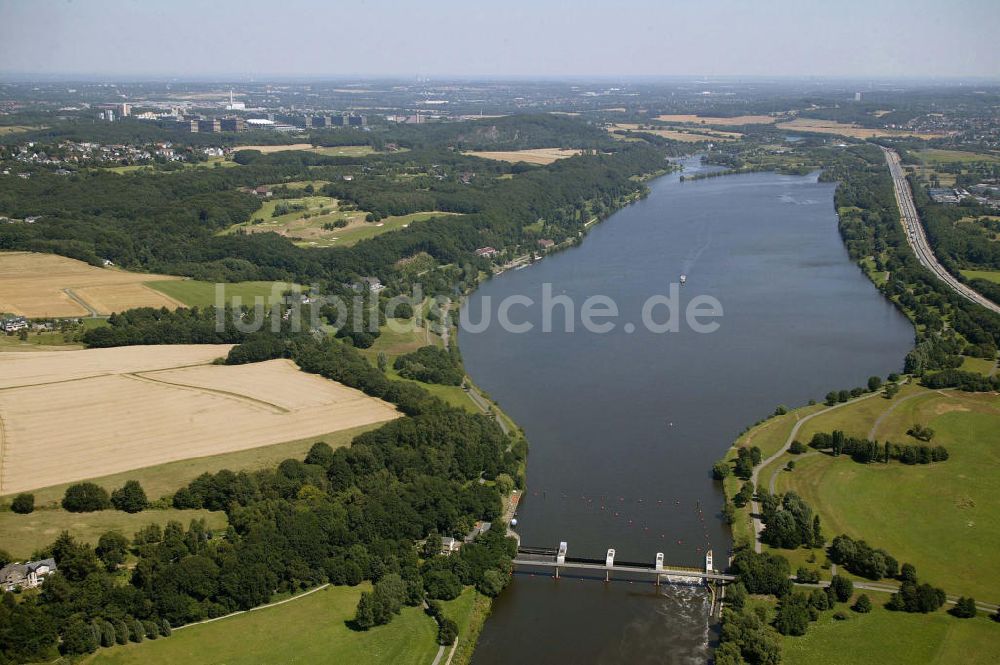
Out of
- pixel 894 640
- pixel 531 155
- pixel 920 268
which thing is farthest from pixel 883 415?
pixel 531 155

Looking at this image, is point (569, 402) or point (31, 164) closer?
point (569, 402)

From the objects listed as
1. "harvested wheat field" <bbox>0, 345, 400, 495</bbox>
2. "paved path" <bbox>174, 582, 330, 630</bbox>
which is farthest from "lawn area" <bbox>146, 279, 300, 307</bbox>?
"paved path" <bbox>174, 582, 330, 630</bbox>

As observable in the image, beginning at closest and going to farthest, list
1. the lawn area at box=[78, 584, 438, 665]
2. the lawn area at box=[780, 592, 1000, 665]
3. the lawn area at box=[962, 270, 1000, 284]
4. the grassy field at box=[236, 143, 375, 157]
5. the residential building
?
the lawn area at box=[78, 584, 438, 665] < the lawn area at box=[780, 592, 1000, 665] < the residential building < the lawn area at box=[962, 270, 1000, 284] < the grassy field at box=[236, 143, 375, 157]

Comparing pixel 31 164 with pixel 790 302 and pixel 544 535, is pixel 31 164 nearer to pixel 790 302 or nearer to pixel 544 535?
pixel 790 302

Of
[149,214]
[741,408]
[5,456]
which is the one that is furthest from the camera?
[149,214]

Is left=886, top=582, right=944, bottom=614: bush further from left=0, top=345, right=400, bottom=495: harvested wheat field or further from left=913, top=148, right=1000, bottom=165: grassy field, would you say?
left=913, top=148, right=1000, bottom=165: grassy field

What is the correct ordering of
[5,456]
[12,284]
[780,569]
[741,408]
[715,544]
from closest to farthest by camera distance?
[780,569] → [715,544] → [5,456] → [741,408] → [12,284]

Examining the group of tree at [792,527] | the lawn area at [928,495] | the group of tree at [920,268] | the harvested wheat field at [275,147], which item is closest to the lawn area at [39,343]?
the lawn area at [928,495]

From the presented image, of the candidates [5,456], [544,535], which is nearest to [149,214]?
[5,456]
